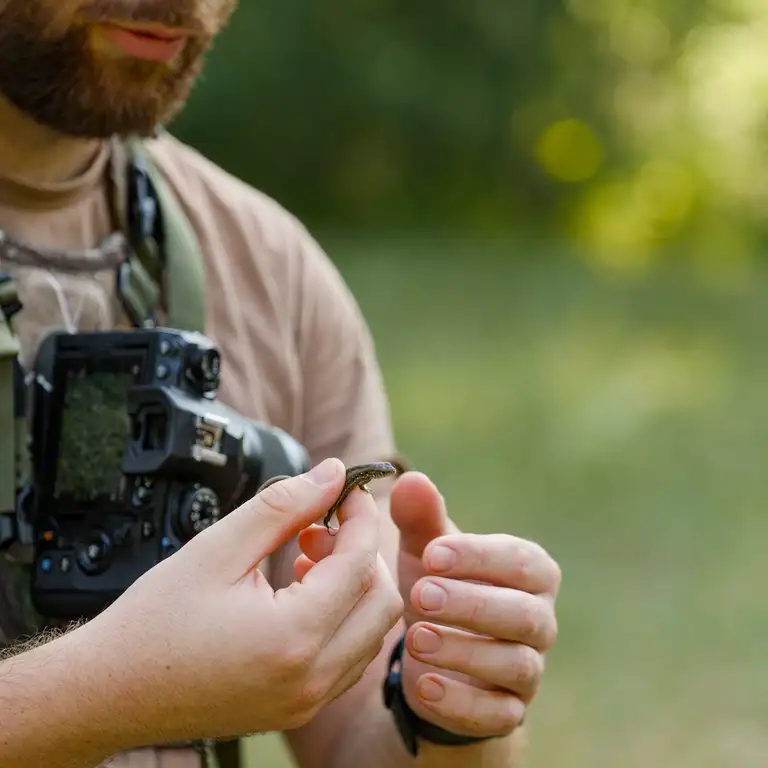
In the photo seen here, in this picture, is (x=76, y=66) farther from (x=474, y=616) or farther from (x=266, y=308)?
(x=474, y=616)

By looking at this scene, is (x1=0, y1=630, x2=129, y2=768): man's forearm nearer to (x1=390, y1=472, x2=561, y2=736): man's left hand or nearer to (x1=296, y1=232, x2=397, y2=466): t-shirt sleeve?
(x1=390, y1=472, x2=561, y2=736): man's left hand

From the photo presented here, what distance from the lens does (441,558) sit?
128cm

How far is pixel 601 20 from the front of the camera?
10336 mm

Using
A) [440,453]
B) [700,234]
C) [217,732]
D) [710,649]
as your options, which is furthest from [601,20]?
[217,732]

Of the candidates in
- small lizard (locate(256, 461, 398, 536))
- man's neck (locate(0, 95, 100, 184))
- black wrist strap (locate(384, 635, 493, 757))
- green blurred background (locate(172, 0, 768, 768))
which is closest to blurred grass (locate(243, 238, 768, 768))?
green blurred background (locate(172, 0, 768, 768))

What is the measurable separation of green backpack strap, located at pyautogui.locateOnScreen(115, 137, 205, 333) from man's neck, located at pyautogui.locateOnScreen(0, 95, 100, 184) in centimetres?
7

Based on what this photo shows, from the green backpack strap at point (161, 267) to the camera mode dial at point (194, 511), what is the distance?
0.25 meters

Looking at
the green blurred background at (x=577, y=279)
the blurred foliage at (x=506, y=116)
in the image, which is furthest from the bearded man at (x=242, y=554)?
the blurred foliage at (x=506, y=116)

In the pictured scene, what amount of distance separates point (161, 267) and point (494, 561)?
1.66ft

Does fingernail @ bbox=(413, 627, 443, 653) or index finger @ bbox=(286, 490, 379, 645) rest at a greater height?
index finger @ bbox=(286, 490, 379, 645)

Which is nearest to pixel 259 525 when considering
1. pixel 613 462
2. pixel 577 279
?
pixel 613 462

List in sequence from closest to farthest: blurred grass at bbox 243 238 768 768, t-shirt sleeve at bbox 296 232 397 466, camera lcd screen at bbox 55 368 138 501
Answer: camera lcd screen at bbox 55 368 138 501
t-shirt sleeve at bbox 296 232 397 466
blurred grass at bbox 243 238 768 768

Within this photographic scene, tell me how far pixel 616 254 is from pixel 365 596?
8442mm

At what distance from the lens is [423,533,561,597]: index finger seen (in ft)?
4.20
